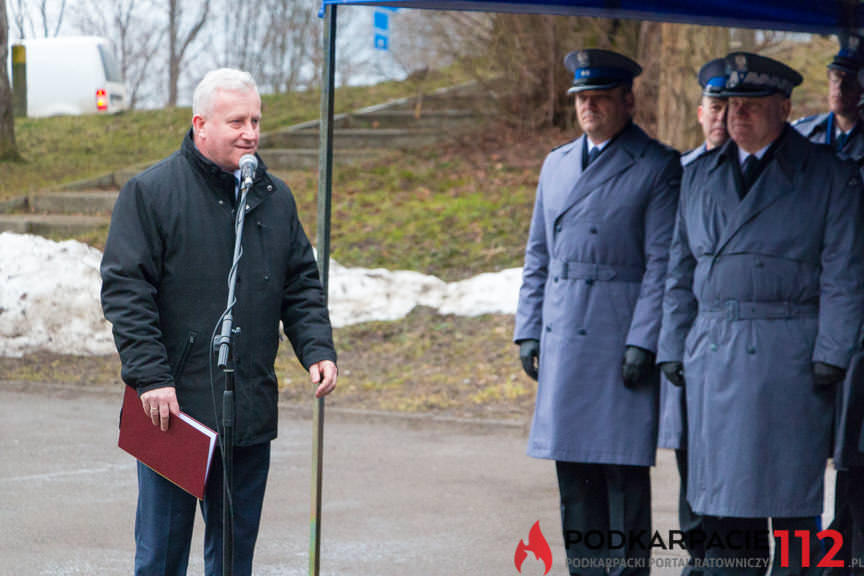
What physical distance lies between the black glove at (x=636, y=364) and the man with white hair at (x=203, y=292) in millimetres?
1370

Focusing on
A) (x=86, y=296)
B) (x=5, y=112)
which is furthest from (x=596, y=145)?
(x=5, y=112)

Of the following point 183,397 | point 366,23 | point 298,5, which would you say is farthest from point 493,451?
point 298,5

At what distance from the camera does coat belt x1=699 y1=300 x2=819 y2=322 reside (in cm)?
456

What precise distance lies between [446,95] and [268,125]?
2873 mm

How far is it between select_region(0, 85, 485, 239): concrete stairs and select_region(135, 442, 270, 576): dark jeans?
11.5m

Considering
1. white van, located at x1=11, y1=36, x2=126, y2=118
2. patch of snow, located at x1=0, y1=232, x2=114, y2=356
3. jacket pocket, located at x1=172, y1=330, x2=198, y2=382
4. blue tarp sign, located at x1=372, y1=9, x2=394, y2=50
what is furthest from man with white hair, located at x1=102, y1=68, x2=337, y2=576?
white van, located at x1=11, y1=36, x2=126, y2=118

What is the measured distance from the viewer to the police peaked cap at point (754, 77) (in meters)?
4.68

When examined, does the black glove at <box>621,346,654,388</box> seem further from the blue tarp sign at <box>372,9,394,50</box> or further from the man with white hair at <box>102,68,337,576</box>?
the blue tarp sign at <box>372,9,394,50</box>

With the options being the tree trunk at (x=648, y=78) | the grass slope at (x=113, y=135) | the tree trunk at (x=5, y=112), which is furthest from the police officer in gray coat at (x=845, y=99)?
the tree trunk at (x=5, y=112)

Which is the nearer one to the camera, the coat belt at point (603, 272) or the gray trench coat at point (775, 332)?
the gray trench coat at point (775, 332)

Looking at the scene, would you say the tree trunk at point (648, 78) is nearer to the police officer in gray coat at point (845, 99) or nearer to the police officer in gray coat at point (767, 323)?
the police officer in gray coat at point (845, 99)

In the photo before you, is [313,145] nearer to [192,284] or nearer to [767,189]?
[767,189]

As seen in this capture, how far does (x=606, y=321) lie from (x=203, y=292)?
1795 mm

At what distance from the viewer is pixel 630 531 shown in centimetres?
504
